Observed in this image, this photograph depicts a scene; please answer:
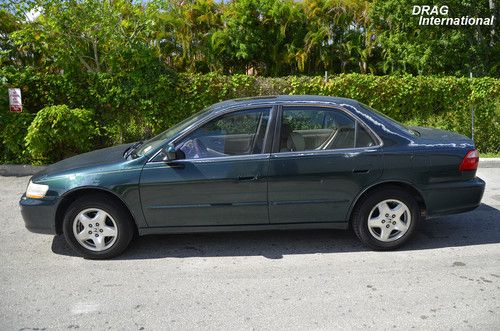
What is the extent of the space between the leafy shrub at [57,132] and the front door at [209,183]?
4.41 meters

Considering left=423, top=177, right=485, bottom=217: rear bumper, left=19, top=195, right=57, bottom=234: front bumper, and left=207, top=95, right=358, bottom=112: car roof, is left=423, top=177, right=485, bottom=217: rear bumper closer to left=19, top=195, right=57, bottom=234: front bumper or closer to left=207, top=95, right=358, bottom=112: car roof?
left=207, top=95, right=358, bottom=112: car roof

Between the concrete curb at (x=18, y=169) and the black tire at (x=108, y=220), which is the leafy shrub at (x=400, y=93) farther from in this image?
the black tire at (x=108, y=220)

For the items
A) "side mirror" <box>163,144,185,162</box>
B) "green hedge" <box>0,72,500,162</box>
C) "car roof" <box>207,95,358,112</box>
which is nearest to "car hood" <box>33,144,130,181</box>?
"side mirror" <box>163,144,185,162</box>

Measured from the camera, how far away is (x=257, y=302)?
3.61 meters

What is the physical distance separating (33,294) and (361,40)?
1218 centimetres

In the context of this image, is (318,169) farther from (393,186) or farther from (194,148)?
(194,148)

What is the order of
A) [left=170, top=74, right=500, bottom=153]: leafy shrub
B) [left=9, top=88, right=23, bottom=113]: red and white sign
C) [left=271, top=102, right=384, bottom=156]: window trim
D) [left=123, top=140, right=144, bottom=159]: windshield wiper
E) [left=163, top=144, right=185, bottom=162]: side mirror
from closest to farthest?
→ 1. [left=163, top=144, right=185, bottom=162]: side mirror
2. [left=271, top=102, right=384, bottom=156]: window trim
3. [left=123, top=140, right=144, bottom=159]: windshield wiper
4. [left=9, top=88, right=23, bottom=113]: red and white sign
5. [left=170, top=74, right=500, bottom=153]: leafy shrub

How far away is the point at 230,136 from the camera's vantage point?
14.8 ft

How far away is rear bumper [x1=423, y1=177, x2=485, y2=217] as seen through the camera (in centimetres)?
448

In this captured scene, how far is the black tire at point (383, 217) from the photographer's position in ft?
14.6

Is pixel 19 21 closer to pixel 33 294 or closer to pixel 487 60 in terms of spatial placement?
pixel 33 294

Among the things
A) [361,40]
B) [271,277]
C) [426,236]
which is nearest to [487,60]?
[361,40]

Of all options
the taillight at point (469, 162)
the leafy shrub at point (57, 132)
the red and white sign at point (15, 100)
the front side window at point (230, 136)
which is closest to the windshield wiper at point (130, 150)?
the front side window at point (230, 136)

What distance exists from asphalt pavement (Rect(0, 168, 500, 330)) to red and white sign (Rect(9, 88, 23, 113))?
3685 millimetres
